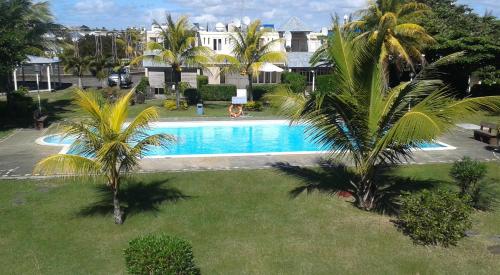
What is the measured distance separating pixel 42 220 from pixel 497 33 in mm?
35861

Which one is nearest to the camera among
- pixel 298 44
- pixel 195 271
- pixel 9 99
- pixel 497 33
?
pixel 195 271

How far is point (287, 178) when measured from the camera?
1477 centimetres

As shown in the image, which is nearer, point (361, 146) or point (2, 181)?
point (361, 146)

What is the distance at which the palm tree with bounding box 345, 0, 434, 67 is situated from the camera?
2469 centimetres

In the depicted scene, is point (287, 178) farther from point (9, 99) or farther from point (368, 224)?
point (9, 99)

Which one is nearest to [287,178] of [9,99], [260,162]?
[260,162]

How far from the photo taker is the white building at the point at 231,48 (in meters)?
37.3

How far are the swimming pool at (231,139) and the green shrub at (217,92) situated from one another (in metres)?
8.73

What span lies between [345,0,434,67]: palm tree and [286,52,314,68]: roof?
45.6 ft

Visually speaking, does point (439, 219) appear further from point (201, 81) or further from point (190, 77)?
point (190, 77)

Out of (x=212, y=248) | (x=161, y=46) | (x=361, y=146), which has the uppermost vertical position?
(x=161, y=46)

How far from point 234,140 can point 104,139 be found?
13508 mm

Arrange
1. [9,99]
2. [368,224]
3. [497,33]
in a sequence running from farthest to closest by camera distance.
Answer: [497,33] < [9,99] < [368,224]

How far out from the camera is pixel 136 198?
12.7 m
